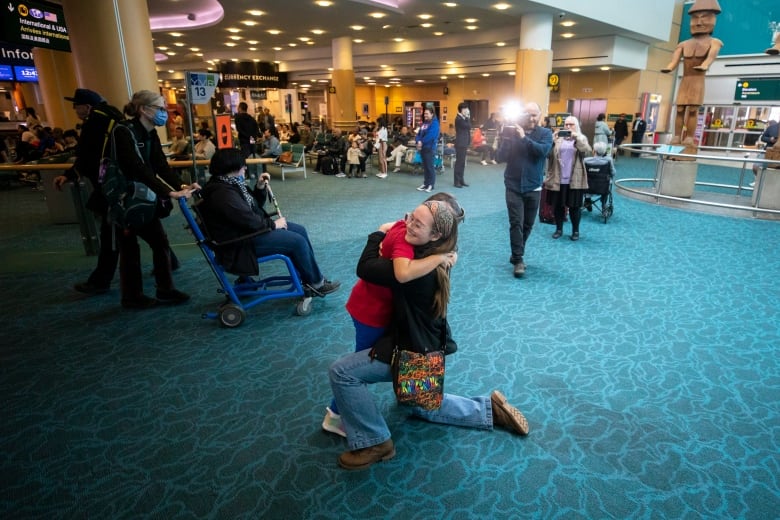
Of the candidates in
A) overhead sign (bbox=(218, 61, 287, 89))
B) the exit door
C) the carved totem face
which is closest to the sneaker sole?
the carved totem face

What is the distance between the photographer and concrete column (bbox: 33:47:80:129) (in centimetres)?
1238

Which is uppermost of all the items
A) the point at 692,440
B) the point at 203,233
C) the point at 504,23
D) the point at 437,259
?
the point at 504,23

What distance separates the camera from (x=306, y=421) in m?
2.64

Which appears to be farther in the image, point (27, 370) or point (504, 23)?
point (504, 23)

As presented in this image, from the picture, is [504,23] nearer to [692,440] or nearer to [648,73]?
[648,73]

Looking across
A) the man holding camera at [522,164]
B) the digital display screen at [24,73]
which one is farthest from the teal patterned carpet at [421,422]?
the digital display screen at [24,73]

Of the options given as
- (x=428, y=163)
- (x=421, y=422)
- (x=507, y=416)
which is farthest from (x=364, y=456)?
(x=428, y=163)

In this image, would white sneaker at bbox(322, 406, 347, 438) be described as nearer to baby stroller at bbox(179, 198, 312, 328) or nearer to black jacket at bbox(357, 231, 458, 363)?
black jacket at bbox(357, 231, 458, 363)

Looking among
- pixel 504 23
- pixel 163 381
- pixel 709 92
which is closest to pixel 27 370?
→ pixel 163 381

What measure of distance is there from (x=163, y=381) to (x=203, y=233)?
3.73 feet

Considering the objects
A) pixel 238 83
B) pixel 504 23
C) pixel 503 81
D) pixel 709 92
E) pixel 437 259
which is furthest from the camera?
pixel 503 81

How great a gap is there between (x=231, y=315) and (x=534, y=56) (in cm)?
1155

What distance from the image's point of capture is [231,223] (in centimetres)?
351

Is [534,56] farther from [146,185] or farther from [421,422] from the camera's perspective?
[421,422]
